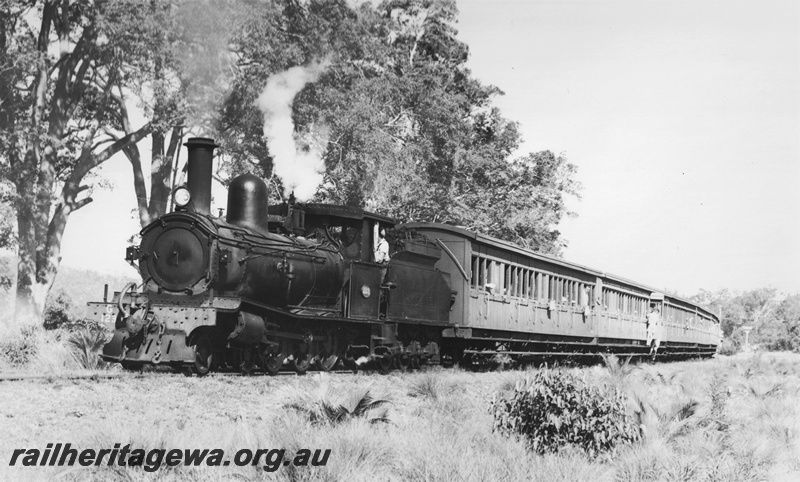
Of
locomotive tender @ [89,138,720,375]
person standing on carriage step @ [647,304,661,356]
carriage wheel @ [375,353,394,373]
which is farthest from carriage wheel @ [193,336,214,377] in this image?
person standing on carriage step @ [647,304,661,356]

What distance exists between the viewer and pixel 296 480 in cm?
580

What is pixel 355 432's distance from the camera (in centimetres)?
693

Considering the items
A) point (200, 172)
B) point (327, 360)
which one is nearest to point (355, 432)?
point (200, 172)

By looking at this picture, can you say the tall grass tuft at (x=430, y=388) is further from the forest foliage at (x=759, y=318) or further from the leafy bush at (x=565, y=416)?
the forest foliage at (x=759, y=318)

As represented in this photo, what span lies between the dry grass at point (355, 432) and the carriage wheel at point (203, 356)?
853 mm

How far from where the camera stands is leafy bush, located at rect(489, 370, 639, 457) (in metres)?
7.71

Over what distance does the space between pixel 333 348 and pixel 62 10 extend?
1266 centimetres

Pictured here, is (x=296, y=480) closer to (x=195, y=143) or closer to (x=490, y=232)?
(x=195, y=143)

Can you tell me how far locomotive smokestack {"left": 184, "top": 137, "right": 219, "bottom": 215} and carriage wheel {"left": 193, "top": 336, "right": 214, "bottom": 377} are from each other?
189cm

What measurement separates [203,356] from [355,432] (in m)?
5.45

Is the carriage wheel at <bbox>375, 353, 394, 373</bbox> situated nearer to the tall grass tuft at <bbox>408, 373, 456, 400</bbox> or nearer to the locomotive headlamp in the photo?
the tall grass tuft at <bbox>408, 373, 456, 400</bbox>

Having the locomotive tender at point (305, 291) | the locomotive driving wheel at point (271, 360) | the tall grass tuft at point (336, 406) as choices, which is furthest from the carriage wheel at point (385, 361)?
the tall grass tuft at point (336, 406)

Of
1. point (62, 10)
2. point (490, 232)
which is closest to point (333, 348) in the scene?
point (62, 10)

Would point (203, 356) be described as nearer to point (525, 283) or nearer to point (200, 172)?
point (200, 172)
